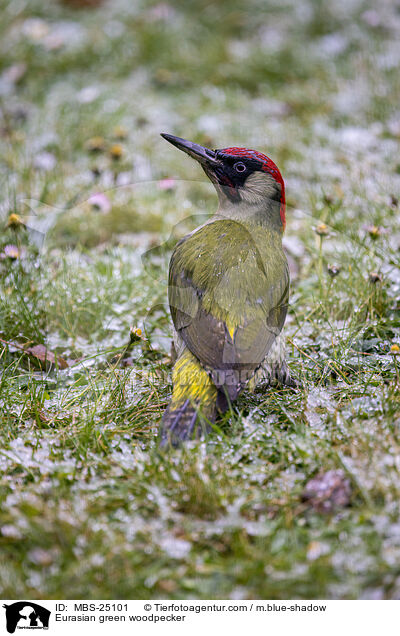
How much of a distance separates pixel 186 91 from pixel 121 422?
446cm

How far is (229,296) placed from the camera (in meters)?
2.76

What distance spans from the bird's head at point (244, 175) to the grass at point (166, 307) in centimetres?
76

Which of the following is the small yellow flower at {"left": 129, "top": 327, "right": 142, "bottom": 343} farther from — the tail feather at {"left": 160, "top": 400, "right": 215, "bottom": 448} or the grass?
the tail feather at {"left": 160, "top": 400, "right": 215, "bottom": 448}

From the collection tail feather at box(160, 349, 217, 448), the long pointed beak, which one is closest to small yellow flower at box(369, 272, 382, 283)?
the long pointed beak

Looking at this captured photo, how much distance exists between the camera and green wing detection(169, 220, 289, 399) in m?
2.65

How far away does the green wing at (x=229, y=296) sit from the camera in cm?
265

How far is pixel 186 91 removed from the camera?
639 cm

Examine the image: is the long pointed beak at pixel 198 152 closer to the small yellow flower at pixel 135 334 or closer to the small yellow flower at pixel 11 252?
the small yellow flower at pixel 135 334

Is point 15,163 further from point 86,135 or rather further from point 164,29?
point 164,29

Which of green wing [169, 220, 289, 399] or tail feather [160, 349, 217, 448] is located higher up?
green wing [169, 220, 289, 399]
